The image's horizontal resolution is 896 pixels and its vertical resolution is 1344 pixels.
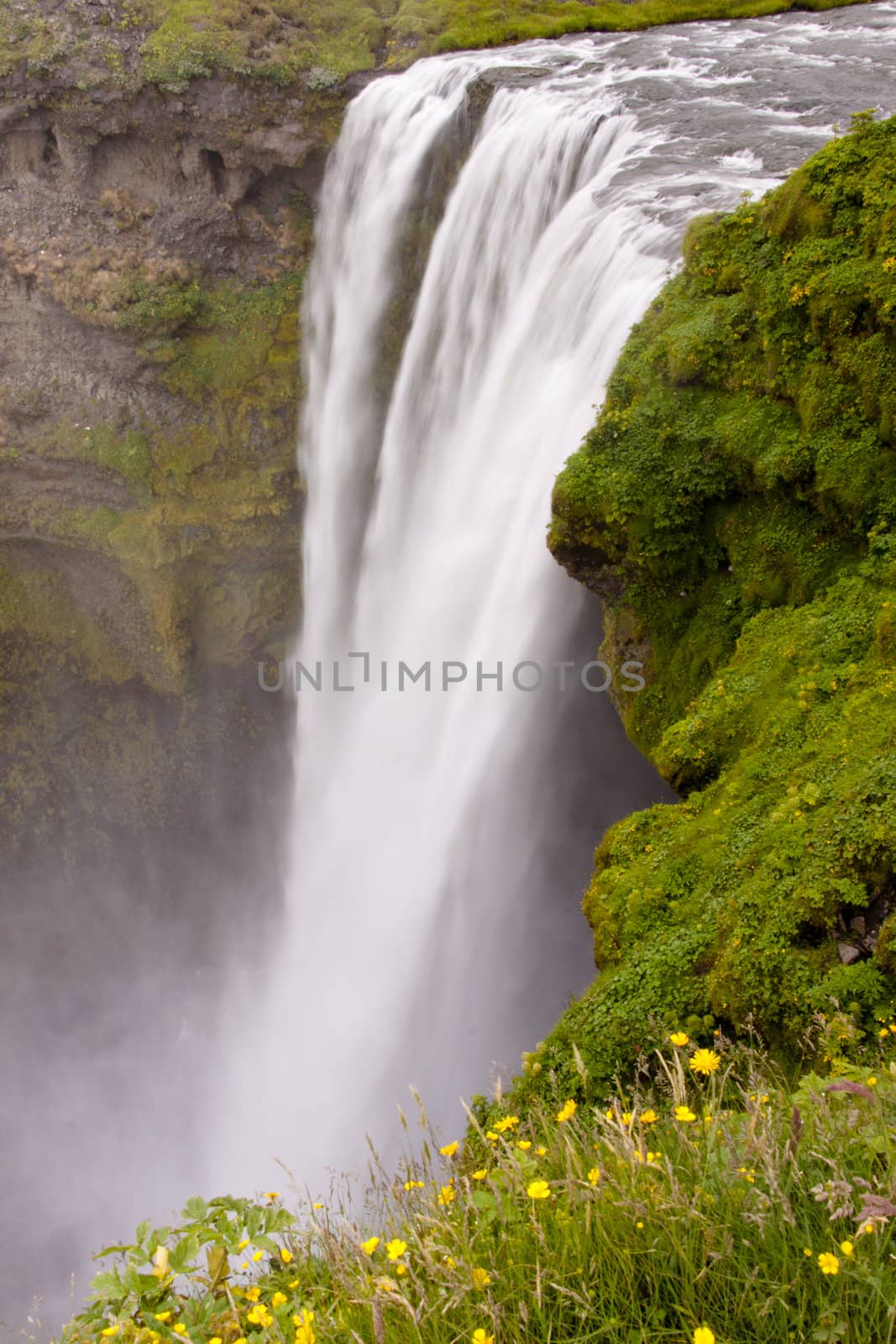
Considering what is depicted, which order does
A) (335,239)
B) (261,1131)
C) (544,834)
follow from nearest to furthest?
(544,834) < (261,1131) < (335,239)

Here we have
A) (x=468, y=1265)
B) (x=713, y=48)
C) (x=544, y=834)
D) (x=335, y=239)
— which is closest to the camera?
(x=468, y=1265)

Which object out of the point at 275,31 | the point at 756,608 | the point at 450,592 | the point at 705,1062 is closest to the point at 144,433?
the point at 275,31

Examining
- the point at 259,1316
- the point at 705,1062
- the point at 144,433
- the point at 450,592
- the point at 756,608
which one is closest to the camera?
the point at 259,1316

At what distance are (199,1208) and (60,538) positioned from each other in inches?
694

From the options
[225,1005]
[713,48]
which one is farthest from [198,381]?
[225,1005]

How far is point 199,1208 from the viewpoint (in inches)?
112

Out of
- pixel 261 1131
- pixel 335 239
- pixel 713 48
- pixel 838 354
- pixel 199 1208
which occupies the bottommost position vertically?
pixel 261 1131

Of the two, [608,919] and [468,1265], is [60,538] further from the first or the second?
[468,1265]

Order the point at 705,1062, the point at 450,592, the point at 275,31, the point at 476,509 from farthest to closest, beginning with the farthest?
the point at 275,31 < the point at 450,592 < the point at 476,509 < the point at 705,1062

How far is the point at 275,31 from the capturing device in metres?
16.5

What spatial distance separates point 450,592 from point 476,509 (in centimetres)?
104

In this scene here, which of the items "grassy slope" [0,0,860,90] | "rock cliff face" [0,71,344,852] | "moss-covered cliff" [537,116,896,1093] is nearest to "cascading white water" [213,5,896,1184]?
"grassy slope" [0,0,860,90]

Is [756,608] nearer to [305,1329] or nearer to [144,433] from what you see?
[305,1329]

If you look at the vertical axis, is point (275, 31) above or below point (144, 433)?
above
